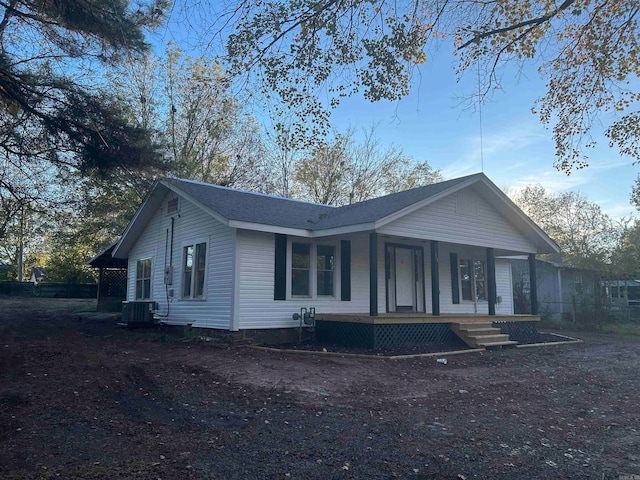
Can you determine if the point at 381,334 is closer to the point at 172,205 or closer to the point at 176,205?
the point at 176,205

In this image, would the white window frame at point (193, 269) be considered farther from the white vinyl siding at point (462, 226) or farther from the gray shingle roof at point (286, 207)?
the white vinyl siding at point (462, 226)

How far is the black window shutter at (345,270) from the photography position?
41.6 ft

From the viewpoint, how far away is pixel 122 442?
160 inches

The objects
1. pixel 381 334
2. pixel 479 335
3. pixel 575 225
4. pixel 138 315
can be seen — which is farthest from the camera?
pixel 575 225

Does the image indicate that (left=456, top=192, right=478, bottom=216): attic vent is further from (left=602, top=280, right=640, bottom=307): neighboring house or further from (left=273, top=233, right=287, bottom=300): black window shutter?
(left=602, top=280, right=640, bottom=307): neighboring house

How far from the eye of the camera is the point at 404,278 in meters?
14.3

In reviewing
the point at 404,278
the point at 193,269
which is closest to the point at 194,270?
the point at 193,269

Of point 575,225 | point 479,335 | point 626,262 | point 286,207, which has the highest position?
point 575,225

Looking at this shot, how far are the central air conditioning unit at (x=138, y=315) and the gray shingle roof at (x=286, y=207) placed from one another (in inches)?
153

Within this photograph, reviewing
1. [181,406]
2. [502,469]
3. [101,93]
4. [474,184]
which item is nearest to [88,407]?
[181,406]

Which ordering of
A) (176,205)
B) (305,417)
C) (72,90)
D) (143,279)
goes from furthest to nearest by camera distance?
1. (143,279)
2. (176,205)
3. (72,90)
4. (305,417)

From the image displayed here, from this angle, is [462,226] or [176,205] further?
[176,205]

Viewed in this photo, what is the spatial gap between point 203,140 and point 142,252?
1067 centimetres

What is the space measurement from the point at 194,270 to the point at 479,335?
766cm
